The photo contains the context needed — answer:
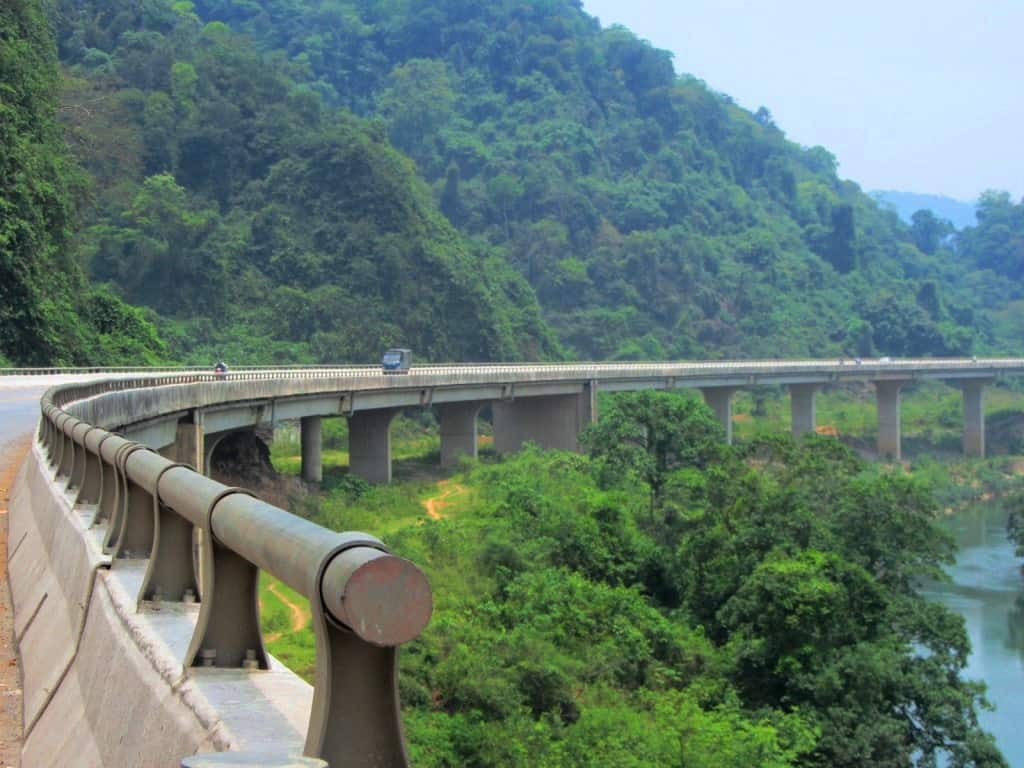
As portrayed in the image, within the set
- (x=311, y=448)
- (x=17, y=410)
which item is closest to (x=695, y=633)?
(x=17, y=410)

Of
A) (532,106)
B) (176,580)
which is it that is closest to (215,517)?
(176,580)

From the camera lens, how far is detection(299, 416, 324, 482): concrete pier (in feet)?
149

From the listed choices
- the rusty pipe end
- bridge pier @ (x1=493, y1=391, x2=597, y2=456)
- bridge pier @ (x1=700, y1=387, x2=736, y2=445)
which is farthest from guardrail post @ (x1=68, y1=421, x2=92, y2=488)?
bridge pier @ (x1=700, y1=387, x2=736, y2=445)

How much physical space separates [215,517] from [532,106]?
414 feet

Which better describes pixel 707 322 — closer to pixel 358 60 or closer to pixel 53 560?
pixel 358 60

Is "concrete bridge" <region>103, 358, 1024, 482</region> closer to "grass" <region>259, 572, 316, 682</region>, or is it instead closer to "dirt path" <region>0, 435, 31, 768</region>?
"grass" <region>259, 572, 316, 682</region>

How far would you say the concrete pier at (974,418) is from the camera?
88.9 meters

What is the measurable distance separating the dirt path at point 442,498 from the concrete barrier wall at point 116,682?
32.8 m

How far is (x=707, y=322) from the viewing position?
106 meters

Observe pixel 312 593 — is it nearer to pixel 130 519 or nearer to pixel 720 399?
pixel 130 519

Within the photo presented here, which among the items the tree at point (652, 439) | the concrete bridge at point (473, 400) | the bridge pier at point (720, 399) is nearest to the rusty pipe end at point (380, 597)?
the concrete bridge at point (473, 400)

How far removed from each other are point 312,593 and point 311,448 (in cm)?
4282

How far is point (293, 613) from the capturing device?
25625mm

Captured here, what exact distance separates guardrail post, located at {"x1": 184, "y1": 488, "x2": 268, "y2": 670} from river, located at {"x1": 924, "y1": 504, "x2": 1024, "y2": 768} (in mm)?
24496
